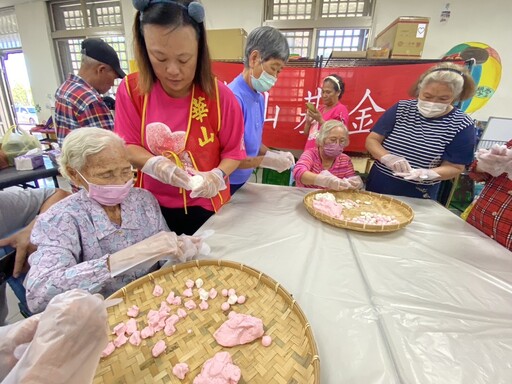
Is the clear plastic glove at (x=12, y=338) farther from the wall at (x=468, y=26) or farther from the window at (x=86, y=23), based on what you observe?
the window at (x=86, y=23)

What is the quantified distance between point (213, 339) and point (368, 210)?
1106 mm

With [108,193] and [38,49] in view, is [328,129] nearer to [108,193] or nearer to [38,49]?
[108,193]

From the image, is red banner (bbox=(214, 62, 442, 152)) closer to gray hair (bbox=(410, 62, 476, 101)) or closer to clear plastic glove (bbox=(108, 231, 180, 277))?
gray hair (bbox=(410, 62, 476, 101))

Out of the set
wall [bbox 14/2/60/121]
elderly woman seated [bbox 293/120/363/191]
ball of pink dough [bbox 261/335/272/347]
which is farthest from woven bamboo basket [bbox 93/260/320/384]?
wall [bbox 14/2/60/121]

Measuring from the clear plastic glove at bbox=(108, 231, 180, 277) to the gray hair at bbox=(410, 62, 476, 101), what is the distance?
1.79m

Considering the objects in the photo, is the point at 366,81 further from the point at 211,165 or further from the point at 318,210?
the point at 211,165

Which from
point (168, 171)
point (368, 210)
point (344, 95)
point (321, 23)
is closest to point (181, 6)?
point (168, 171)

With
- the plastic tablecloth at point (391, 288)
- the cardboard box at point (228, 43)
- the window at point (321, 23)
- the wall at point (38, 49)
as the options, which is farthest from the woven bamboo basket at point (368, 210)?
the wall at point (38, 49)

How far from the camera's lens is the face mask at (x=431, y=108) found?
1.54 meters

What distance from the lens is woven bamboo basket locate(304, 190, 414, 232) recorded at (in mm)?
1111

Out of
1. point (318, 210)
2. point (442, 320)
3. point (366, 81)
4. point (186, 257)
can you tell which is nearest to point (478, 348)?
point (442, 320)

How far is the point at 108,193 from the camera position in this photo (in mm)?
961

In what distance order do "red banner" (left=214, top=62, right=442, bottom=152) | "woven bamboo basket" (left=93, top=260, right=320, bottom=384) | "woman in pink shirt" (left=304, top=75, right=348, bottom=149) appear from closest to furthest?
"woven bamboo basket" (left=93, top=260, right=320, bottom=384) < "woman in pink shirt" (left=304, top=75, right=348, bottom=149) < "red banner" (left=214, top=62, right=442, bottom=152)

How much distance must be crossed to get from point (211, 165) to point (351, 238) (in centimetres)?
75
